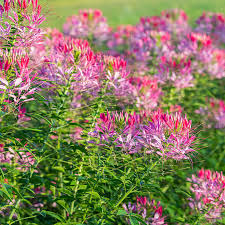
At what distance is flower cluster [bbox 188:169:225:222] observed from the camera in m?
2.12

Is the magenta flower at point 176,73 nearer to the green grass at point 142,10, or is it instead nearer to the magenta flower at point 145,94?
the magenta flower at point 145,94

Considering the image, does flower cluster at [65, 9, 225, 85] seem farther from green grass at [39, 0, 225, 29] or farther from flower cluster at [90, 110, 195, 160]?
flower cluster at [90, 110, 195, 160]

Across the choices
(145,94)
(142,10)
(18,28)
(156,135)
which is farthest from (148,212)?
(142,10)

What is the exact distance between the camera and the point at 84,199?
6.99 feet

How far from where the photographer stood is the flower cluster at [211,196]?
2115 mm

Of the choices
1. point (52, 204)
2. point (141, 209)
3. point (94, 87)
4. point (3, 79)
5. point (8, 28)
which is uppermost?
point (8, 28)

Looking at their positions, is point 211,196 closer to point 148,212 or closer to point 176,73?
point 148,212

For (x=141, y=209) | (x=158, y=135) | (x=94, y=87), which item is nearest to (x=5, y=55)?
(x=94, y=87)

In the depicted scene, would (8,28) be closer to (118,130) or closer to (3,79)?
(3,79)

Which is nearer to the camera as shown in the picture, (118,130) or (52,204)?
(118,130)

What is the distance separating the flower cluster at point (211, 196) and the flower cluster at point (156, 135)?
510 millimetres

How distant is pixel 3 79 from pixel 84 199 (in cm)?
103

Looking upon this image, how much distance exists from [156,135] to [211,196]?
0.76 metres

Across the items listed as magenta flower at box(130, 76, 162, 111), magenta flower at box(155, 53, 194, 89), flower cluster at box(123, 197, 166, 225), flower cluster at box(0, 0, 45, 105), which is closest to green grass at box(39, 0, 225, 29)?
flower cluster at box(0, 0, 45, 105)
